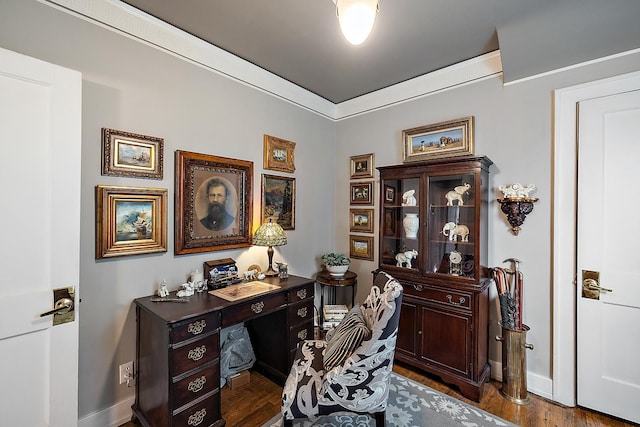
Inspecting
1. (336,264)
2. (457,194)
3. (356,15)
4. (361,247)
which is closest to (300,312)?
(336,264)

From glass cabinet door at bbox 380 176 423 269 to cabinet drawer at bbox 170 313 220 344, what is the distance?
5.53ft

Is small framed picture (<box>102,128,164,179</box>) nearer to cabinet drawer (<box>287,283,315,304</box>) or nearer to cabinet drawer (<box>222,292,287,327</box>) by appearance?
cabinet drawer (<box>222,292,287,327</box>)

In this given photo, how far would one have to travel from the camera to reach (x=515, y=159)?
2338 millimetres

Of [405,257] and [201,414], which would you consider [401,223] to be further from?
[201,414]

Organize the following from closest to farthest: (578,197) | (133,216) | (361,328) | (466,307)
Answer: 1. (361,328)
2. (133,216)
3. (578,197)
4. (466,307)

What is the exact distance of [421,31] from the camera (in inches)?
83.5

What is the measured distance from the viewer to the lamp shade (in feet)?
7.92

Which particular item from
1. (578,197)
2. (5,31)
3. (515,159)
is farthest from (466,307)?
(5,31)

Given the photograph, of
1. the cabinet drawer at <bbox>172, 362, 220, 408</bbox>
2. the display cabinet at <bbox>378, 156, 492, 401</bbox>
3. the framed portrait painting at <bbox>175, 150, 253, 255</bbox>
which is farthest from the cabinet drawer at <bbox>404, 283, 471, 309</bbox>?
the cabinet drawer at <bbox>172, 362, 220, 408</bbox>

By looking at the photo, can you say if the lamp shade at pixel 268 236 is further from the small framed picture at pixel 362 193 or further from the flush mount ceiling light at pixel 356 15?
the flush mount ceiling light at pixel 356 15

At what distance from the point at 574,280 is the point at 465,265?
29.4 inches

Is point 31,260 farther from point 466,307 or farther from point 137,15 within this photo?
point 466,307

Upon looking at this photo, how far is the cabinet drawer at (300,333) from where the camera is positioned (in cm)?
229

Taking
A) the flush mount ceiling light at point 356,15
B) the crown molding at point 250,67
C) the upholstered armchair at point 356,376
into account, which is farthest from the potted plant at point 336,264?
the flush mount ceiling light at point 356,15
